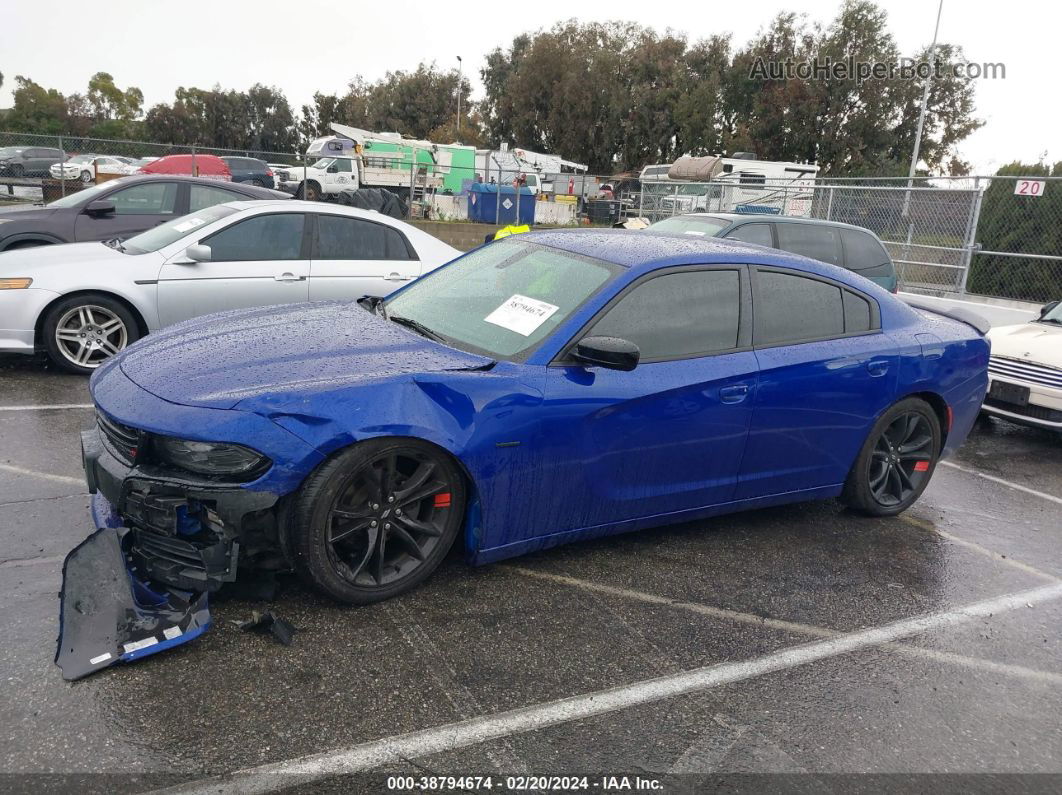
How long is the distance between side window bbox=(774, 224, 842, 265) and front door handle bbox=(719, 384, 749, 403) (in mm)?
5914

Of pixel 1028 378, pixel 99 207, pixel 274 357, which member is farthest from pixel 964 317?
pixel 99 207

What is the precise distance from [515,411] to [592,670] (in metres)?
1.06

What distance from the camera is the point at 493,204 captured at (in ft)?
72.6

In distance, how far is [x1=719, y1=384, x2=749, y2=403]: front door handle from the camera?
13.1 ft

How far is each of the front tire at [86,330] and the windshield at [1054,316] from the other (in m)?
8.10

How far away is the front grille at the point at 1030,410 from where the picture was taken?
6875mm

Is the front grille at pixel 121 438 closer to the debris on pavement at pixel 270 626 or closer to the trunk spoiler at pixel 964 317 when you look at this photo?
the debris on pavement at pixel 270 626

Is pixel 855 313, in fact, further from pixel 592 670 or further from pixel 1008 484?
pixel 592 670

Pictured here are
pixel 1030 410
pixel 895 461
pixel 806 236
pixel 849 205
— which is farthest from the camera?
pixel 849 205

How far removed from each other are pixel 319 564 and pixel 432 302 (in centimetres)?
163

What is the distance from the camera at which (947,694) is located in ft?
10.4

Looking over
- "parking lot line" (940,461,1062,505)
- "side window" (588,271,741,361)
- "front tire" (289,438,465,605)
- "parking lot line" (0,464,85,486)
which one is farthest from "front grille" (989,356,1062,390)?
"parking lot line" (0,464,85,486)

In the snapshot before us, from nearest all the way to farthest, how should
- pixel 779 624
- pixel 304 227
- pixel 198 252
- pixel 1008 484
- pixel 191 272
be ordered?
pixel 779 624, pixel 1008 484, pixel 198 252, pixel 191 272, pixel 304 227

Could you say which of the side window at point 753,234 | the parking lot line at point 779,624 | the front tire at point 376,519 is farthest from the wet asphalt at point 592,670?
the side window at point 753,234
